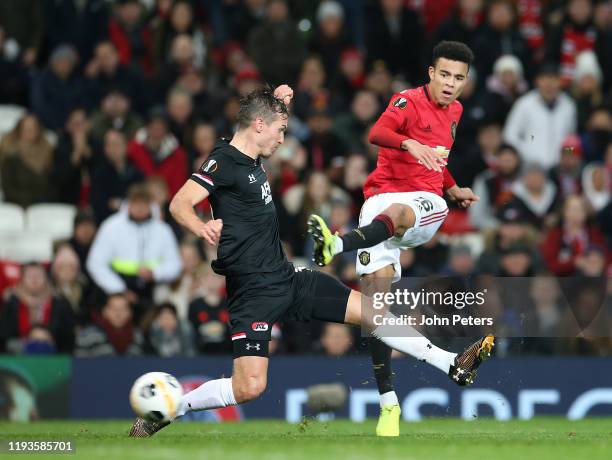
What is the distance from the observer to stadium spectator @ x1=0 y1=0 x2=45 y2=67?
19.9 metres

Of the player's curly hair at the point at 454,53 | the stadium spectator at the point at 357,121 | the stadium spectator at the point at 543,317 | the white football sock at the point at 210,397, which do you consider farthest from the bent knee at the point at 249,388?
the stadium spectator at the point at 357,121

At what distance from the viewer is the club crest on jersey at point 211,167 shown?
10.8m

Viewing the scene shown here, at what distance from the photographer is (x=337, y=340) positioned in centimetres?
1557

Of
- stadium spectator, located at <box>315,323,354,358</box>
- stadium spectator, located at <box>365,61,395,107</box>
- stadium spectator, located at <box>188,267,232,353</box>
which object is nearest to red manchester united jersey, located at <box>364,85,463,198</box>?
stadium spectator, located at <box>315,323,354,358</box>

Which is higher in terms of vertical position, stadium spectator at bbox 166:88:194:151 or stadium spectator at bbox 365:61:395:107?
stadium spectator at bbox 365:61:395:107

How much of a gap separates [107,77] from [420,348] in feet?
28.1

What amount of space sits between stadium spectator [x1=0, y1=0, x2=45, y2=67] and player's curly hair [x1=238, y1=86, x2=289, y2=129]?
9.26 metres

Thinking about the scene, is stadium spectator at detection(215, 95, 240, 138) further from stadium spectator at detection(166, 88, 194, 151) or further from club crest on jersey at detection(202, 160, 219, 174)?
→ club crest on jersey at detection(202, 160, 219, 174)

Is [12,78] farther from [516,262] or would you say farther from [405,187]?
[405,187]

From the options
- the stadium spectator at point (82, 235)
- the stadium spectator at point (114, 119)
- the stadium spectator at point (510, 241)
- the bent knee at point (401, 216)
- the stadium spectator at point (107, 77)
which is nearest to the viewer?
the bent knee at point (401, 216)

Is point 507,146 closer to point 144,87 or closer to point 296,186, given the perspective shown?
point 296,186

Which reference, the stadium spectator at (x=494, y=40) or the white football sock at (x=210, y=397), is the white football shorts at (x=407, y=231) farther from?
the stadium spectator at (x=494, y=40)

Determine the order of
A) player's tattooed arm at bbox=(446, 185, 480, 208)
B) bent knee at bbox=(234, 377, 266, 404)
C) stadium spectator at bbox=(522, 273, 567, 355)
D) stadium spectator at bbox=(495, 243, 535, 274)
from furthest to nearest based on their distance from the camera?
stadium spectator at bbox=(495, 243, 535, 274) → stadium spectator at bbox=(522, 273, 567, 355) → player's tattooed arm at bbox=(446, 185, 480, 208) → bent knee at bbox=(234, 377, 266, 404)

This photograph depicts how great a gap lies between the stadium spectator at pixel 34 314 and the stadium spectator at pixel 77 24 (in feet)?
15.7
